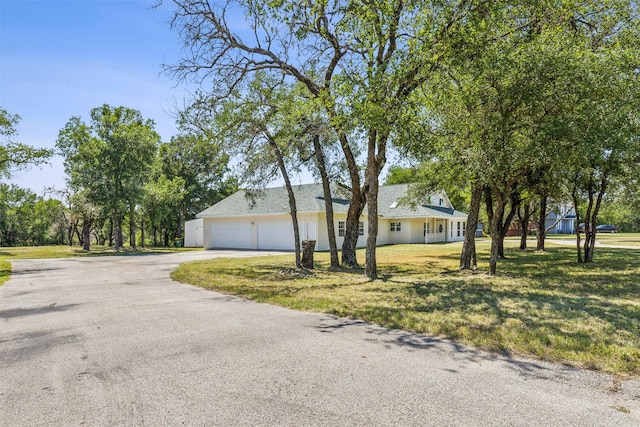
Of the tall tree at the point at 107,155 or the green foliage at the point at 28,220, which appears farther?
the green foliage at the point at 28,220

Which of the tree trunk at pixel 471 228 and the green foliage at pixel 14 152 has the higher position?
the green foliage at pixel 14 152

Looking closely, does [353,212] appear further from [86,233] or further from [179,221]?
[179,221]

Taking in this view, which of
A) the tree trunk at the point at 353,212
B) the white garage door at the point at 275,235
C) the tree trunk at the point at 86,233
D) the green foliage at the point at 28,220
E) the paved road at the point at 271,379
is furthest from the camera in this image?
the green foliage at the point at 28,220

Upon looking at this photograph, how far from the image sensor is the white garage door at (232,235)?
2787 cm

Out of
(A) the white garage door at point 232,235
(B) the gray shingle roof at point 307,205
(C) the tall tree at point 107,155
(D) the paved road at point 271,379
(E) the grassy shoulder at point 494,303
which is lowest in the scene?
(E) the grassy shoulder at point 494,303

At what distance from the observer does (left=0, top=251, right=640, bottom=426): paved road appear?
303cm

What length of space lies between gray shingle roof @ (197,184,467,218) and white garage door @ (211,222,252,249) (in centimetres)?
97

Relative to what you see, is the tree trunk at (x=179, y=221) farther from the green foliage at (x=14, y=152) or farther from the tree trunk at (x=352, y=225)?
the tree trunk at (x=352, y=225)

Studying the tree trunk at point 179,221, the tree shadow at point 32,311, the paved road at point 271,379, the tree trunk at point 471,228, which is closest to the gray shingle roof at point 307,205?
the tree trunk at point 471,228

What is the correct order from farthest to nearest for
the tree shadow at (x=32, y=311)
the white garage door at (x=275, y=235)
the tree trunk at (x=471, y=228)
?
Result: the white garage door at (x=275, y=235), the tree trunk at (x=471, y=228), the tree shadow at (x=32, y=311)

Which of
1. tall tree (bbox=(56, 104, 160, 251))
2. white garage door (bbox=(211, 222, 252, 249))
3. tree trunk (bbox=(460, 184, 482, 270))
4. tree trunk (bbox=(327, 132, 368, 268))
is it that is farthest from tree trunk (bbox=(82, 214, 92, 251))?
tree trunk (bbox=(460, 184, 482, 270))

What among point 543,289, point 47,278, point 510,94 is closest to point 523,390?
point 543,289

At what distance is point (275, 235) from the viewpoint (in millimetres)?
26219

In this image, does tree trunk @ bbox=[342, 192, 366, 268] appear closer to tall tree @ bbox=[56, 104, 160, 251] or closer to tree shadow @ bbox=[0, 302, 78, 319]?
tree shadow @ bbox=[0, 302, 78, 319]
